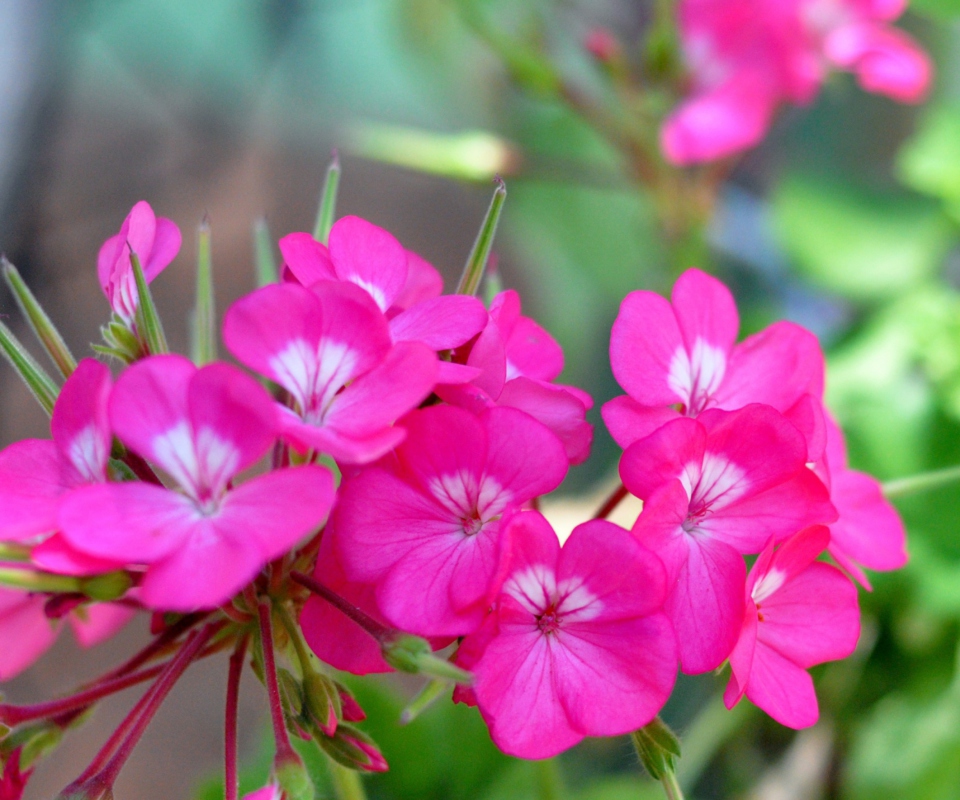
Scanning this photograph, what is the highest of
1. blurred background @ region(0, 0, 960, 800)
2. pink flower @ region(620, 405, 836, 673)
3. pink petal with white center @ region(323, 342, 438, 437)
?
pink petal with white center @ region(323, 342, 438, 437)

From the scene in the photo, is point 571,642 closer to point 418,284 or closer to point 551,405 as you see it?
point 551,405

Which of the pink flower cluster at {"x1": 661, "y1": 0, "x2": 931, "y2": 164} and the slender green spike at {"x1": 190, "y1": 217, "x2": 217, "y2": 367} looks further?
the pink flower cluster at {"x1": 661, "y1": 0, "x2": 931, "y2": 164}

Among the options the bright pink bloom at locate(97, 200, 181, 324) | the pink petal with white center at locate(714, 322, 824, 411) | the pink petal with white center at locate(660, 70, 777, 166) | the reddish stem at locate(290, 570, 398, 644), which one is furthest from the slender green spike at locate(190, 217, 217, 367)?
the pink petal with white center at locate(660, 70, 777, 166)

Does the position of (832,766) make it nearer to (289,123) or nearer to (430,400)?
(430,400)

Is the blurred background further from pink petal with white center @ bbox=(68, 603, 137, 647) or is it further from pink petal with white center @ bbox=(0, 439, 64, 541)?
pink petal with white center @ bbox=(0, 439, 64, 541)

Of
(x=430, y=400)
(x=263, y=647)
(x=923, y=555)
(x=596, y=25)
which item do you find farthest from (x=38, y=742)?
(x=596, y=25)

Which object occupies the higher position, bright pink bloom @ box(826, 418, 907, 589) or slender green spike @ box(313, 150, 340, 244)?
slender green spike @ box(313, 150, 340, 244)

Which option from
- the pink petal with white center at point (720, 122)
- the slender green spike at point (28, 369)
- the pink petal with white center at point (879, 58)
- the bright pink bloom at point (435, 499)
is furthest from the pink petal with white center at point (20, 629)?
the pink petal with white center at point (879, 58)

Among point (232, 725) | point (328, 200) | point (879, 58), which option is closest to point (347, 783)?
point (232, 725)

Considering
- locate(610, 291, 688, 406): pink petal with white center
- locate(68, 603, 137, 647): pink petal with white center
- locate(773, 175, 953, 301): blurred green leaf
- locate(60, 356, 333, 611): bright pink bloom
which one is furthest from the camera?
locate(773, 175, 953, 301): blurred green leaf

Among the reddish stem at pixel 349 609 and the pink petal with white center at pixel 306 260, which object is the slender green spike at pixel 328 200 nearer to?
the pink petal with white center at pixel 306 260
